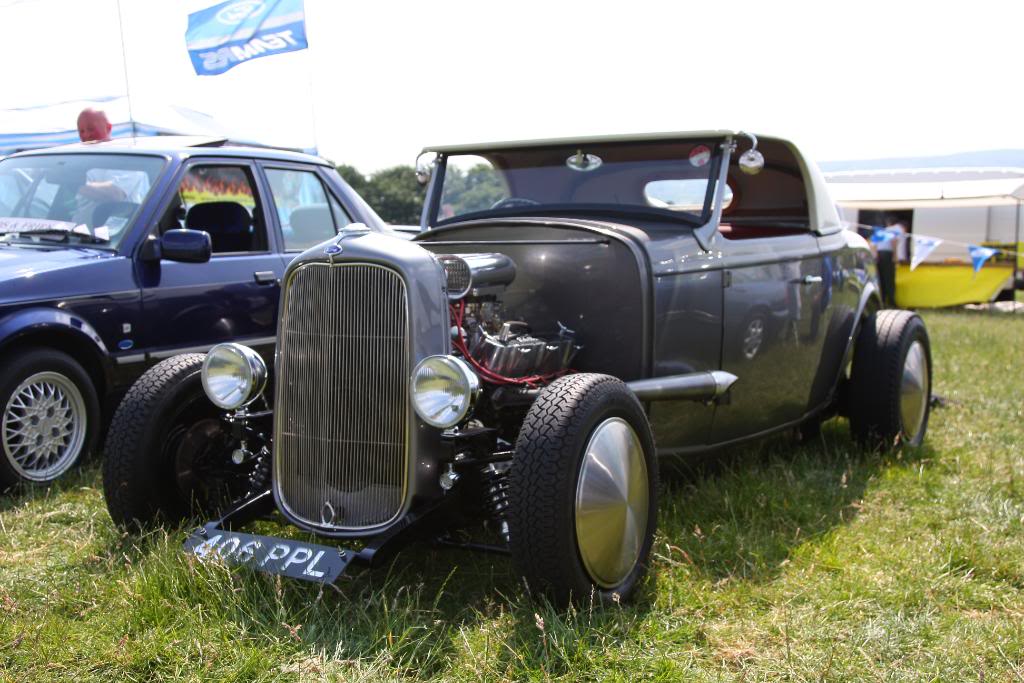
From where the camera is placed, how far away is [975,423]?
589 cm

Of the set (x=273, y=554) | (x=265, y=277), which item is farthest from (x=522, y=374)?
(x=265, y=277)

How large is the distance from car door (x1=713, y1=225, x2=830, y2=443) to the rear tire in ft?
1.19

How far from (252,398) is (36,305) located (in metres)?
1.63

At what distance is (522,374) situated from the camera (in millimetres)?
3584

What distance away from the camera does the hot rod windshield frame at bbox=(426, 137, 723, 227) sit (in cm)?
423

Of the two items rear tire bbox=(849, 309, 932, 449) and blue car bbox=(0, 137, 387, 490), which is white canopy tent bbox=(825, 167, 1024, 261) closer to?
rear tire bbox=(849, 309, 932, 449)

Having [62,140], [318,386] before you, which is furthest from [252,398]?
[62,140]

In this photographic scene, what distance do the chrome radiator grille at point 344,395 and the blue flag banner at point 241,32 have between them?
390 inches

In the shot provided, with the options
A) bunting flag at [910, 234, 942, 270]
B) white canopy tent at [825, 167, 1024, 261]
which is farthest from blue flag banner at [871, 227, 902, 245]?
white canopy tent at [825, 167, 1024, 261]

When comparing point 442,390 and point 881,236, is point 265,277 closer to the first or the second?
point 442,390

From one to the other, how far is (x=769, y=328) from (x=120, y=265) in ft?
10.6

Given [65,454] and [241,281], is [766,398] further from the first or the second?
[65,454]

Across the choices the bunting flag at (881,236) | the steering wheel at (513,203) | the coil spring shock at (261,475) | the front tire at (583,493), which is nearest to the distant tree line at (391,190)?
the bunting flag at (881,236)

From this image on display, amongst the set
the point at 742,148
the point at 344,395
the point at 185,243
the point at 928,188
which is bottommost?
the point at 928,188
